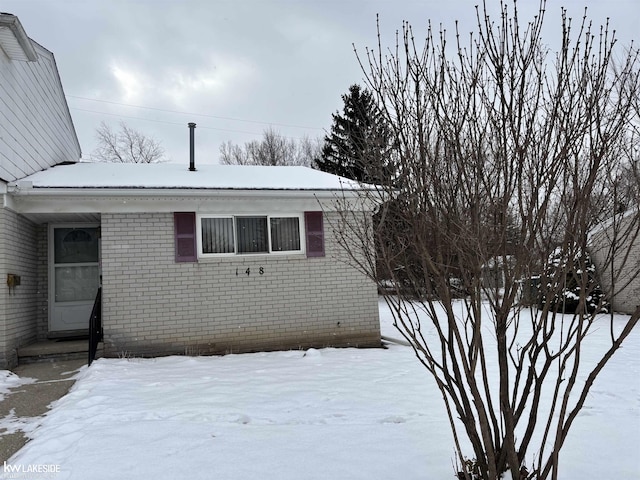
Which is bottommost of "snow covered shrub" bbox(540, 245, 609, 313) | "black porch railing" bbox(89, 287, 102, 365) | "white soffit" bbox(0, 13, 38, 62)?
"black porch railing" bbox(89, 287, 102, 365)

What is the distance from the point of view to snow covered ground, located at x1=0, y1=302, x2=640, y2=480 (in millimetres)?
3262

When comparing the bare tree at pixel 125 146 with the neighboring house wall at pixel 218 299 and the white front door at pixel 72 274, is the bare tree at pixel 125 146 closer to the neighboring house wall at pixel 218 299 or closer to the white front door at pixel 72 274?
the white front door at pixel 72 274

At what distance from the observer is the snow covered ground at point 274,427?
3.26 metres

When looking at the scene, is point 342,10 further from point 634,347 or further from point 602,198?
point 634,347

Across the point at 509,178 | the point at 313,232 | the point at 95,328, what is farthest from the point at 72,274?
the point at 509,178

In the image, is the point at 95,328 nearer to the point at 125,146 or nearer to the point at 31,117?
the point at 31,117

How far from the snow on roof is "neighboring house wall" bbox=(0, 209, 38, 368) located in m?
0.84

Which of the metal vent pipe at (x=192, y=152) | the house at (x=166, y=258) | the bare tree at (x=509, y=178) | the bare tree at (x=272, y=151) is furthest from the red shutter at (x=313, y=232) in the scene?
the bare tree at (x=272, y=151)

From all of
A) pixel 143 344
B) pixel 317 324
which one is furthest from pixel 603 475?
pixel 143 344

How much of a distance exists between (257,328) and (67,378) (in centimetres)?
309

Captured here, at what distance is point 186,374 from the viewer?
21.0 feet

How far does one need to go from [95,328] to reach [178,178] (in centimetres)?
315

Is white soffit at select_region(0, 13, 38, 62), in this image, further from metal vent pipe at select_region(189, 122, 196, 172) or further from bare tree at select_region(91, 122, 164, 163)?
bare tree at select_region(91, 122, 164, 163)

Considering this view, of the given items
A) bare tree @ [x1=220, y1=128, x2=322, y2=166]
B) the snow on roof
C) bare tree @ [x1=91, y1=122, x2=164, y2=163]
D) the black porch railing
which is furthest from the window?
bare tree @ [x1=220, y1=128, x2=322, y2=166]
